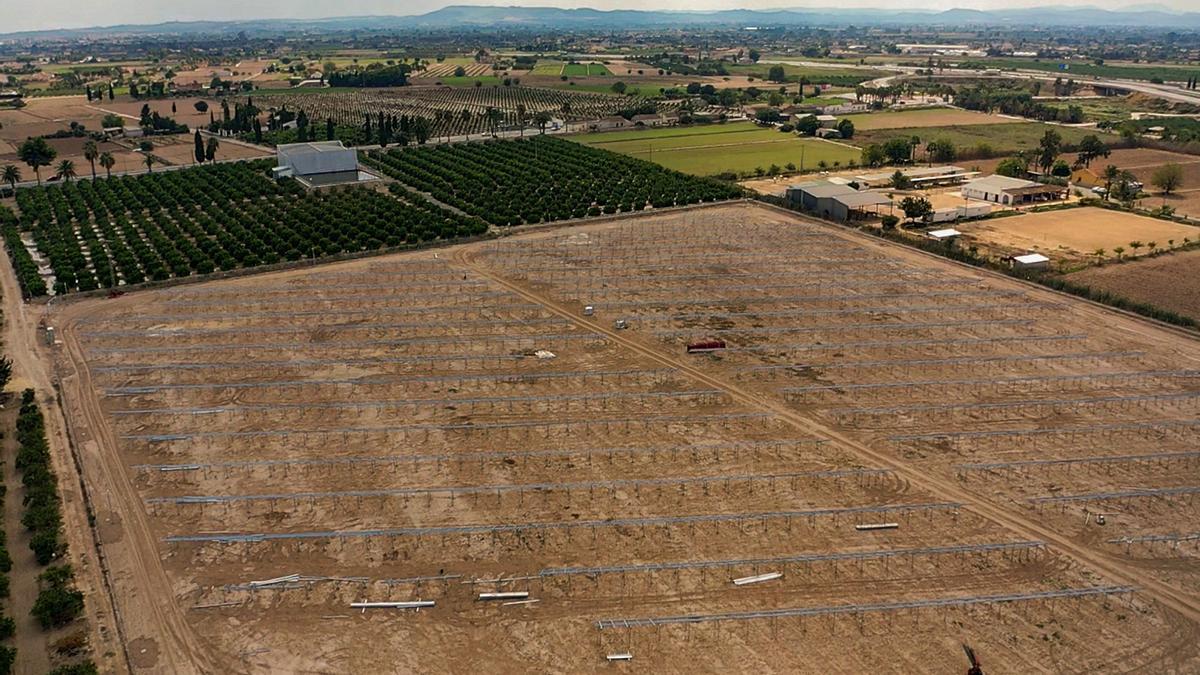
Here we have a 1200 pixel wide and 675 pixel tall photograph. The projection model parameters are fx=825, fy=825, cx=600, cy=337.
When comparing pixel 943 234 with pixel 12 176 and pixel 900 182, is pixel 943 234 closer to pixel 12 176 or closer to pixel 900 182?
pixel 900 182

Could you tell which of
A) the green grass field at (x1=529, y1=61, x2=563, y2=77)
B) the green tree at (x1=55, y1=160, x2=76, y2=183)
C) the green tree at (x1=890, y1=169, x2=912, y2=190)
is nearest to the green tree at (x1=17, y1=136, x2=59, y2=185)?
the green tree at (x1=55, y1=160, x2=76, y2=183)

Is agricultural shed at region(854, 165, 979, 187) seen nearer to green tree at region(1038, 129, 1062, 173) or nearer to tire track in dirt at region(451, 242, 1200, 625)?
green tree at region(1038, 129, 1062, 173)

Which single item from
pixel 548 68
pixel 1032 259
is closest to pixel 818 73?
pixel 548 68

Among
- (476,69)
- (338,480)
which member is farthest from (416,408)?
(476,69)

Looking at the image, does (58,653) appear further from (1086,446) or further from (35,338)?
(1086,446)

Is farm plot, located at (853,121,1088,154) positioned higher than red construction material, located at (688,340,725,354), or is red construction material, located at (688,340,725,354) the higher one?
farm plot, located at (853,121,1088,154)

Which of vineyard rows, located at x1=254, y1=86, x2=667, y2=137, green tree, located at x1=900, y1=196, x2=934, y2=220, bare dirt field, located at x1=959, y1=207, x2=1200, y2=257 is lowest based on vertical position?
bare dirt field, located at x1=959, y1=207, x2=1200, y2=257

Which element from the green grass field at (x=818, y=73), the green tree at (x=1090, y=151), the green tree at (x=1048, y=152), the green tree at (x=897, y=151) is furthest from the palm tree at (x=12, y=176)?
the green grass field at (x=818, y=73)
